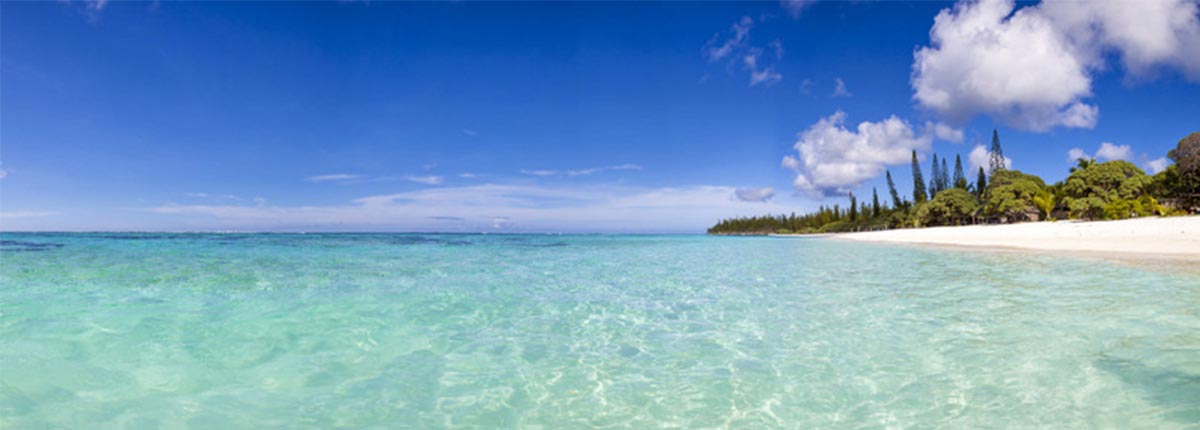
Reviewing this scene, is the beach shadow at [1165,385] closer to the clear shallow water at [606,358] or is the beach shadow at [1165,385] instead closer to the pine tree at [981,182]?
the clear shallow water at [606,358]

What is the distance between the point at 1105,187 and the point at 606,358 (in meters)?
69.3

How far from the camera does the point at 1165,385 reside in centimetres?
500

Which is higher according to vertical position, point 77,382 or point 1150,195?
point 1150,195

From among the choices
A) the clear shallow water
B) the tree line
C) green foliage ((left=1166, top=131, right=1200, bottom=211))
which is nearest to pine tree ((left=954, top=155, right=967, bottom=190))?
the tree line

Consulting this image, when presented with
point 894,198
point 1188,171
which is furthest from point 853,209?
point 1188,171

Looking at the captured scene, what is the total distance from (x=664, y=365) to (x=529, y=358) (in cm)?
162

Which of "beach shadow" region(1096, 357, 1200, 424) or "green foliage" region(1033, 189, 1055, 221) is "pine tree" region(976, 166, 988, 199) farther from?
"beach shadow" region(1096, 357, 1200, 424)

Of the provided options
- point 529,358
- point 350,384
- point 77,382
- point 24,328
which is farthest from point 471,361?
point 24,328

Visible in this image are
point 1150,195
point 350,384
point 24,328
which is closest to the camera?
point 350,384

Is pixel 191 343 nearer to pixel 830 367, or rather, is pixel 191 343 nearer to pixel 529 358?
pixel 529 358

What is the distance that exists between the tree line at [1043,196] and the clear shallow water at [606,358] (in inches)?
1899

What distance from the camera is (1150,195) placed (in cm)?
4991

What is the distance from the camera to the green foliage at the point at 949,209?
7656 cm

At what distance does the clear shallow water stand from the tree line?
158 feet
